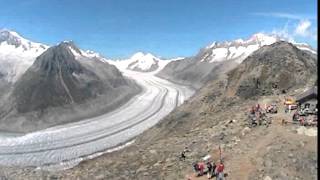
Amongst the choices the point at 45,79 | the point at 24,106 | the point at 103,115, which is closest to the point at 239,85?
the point at 103,115

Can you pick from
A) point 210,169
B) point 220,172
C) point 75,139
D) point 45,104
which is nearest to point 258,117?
point 210,169

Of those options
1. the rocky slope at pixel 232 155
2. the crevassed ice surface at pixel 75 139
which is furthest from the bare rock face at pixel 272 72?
the crevassed ice surface at pixel 75 139

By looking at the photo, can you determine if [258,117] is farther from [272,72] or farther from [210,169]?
[272,72]

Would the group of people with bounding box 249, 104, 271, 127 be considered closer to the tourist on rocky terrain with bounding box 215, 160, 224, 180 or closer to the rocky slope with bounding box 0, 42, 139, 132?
the tourist on rocky terrain with bounding box 215, 160, 224, 180

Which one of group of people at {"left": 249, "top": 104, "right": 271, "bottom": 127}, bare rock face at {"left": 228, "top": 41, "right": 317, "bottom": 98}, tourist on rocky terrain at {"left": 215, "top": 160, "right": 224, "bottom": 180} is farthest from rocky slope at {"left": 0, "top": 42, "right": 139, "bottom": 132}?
tourist on rocky terrain at {"left": 215, "top": 160, "right": 224, "bottom": 180}

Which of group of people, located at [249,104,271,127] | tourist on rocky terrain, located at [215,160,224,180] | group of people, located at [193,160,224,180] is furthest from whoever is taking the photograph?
group of people, located at [249,104,271,127]

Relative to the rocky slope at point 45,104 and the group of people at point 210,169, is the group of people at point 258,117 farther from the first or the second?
the rocky slope at point 45,104

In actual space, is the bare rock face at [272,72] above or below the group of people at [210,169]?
above
